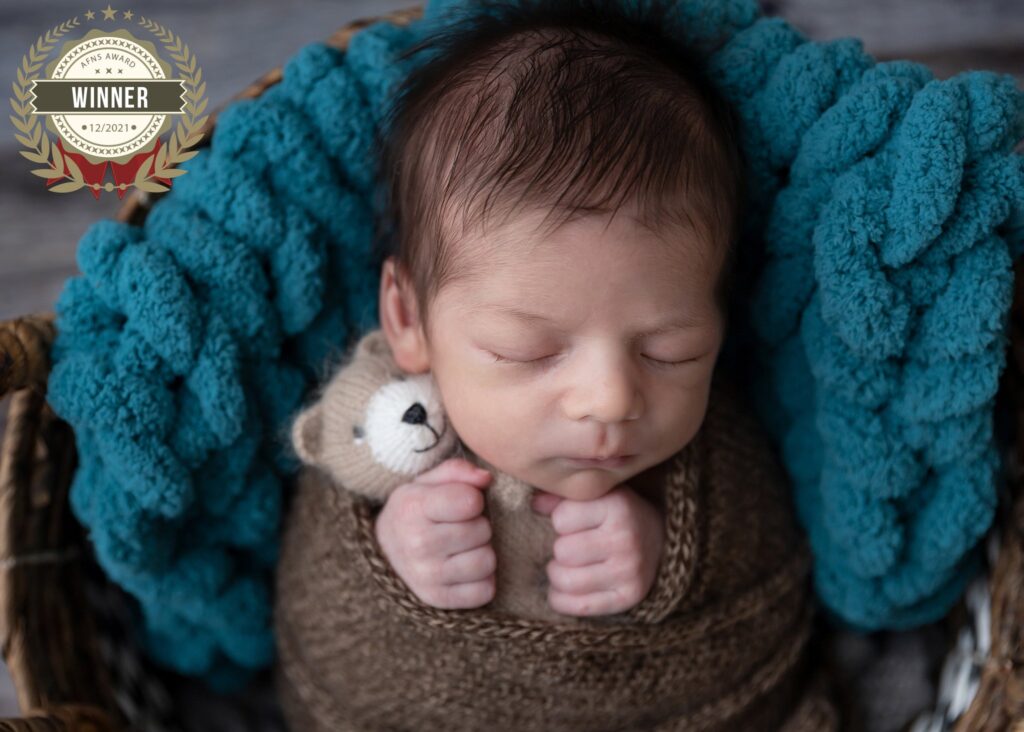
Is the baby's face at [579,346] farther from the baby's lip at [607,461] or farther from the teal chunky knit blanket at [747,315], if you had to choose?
the teal chunky knit blanket at [747,315]

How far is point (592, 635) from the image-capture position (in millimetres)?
1026

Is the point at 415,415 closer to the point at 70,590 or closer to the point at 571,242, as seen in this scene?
the point at 571,242

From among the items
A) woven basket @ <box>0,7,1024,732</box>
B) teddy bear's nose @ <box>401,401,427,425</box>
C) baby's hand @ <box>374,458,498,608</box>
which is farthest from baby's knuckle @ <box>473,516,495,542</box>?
woven basket @ <box>0,7,1024,732</box>

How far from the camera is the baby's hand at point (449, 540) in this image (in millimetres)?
1013

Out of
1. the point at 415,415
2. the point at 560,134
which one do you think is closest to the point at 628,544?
the point at 415,415

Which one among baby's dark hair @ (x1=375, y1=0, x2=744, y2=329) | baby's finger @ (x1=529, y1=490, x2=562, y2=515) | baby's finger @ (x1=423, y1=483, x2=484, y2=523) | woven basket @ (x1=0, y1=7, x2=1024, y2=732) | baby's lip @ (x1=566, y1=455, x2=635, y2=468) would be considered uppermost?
baby's dark hair @ (x1=375, y1=0, x2=744, y2=329)

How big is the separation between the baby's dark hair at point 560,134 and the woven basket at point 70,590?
0.29 meters

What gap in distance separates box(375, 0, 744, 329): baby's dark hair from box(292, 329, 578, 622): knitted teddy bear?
10 centimetres

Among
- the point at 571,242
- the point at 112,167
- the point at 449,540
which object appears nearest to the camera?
the point at 571,242

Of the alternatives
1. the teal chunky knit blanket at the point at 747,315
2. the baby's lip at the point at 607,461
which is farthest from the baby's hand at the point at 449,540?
the teal chunky knit blanket at the point at 747,315

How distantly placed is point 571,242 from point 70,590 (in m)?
0.72

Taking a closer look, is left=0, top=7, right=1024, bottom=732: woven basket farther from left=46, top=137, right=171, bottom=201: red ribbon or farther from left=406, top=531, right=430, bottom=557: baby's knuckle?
left=406, top=531, right=430, bottom=557: baby's knuckle

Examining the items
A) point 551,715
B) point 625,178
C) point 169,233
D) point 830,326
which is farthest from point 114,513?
point 830,326

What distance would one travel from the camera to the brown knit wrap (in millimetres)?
1032
